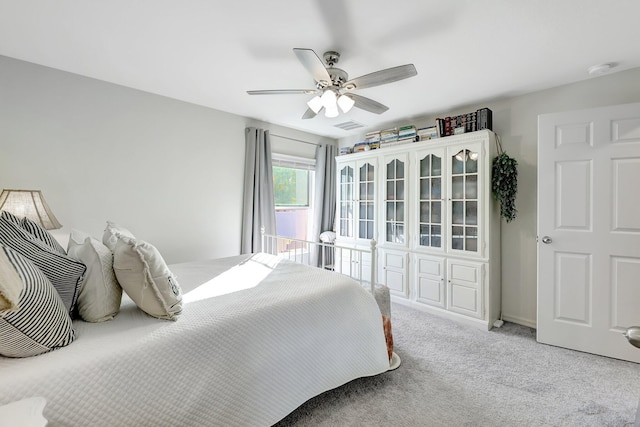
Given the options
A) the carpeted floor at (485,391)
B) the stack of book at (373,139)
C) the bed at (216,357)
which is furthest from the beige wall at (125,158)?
the carpeted floor at (485,391)

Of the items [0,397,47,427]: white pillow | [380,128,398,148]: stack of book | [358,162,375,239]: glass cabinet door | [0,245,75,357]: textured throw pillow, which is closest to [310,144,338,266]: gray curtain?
[358,162,375,239]: glass cabinet door

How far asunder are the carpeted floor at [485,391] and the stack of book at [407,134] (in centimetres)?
220

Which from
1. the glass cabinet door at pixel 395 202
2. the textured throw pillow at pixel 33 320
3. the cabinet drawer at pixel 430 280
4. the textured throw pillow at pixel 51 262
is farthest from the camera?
the glass cabinet door at pixel 395 202

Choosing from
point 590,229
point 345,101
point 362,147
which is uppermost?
point 362,147

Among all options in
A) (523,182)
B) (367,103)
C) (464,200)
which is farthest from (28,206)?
(523,182)

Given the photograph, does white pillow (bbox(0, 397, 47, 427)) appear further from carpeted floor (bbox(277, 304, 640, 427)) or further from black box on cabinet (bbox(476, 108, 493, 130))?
black box on cabinet (bbox(476, 108, 493, 130))

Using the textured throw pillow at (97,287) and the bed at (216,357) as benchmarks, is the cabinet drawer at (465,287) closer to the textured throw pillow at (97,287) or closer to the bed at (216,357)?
the bed at (216,357)

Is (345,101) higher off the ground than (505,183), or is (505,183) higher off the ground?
(345,101)

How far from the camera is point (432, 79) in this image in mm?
2506

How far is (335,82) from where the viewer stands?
205 cm

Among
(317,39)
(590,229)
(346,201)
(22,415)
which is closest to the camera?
(22,415)

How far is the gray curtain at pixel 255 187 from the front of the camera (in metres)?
3.55

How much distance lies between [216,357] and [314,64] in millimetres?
1682

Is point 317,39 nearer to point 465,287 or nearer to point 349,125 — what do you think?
point 349,125
